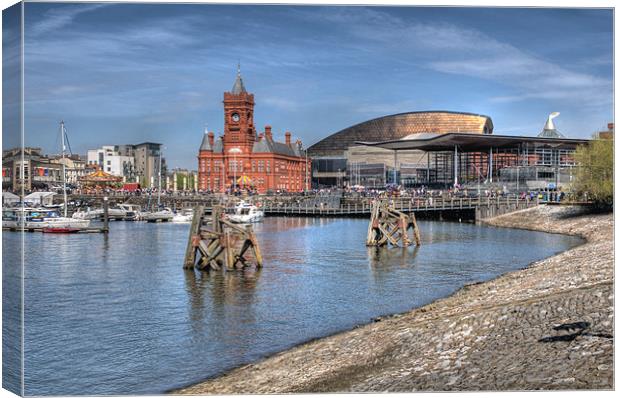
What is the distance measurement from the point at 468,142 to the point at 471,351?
61986 millimetres

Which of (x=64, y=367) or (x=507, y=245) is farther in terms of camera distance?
(x=507, y=245)

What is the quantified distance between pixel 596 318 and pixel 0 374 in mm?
8625

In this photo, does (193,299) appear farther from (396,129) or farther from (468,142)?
(396,129)

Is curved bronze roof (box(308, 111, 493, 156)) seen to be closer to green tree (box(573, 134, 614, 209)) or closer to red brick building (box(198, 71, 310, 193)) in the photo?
red brick building (box(198, 71, 310, 193))

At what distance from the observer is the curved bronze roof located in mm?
75312

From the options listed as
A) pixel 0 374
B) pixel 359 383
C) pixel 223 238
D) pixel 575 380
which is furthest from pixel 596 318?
pixel 223 238

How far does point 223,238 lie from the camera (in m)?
26.3

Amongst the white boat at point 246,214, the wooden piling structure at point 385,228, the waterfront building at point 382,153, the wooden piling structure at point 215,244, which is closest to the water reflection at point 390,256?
the wooden piling structure at point 385,228

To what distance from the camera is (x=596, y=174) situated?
1427 inches

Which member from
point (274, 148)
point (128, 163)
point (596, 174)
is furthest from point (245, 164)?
point (596, 174)

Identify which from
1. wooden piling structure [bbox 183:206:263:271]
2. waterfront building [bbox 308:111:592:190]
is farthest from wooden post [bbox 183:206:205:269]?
waterfront building [bbox 308:111:592:190]

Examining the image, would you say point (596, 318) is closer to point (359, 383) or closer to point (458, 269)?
point (359, 383)

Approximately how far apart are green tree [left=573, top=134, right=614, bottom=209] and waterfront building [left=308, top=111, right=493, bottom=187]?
20.9 metres

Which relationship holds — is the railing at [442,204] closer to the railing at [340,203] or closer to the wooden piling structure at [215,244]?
the railing at [340,203]
